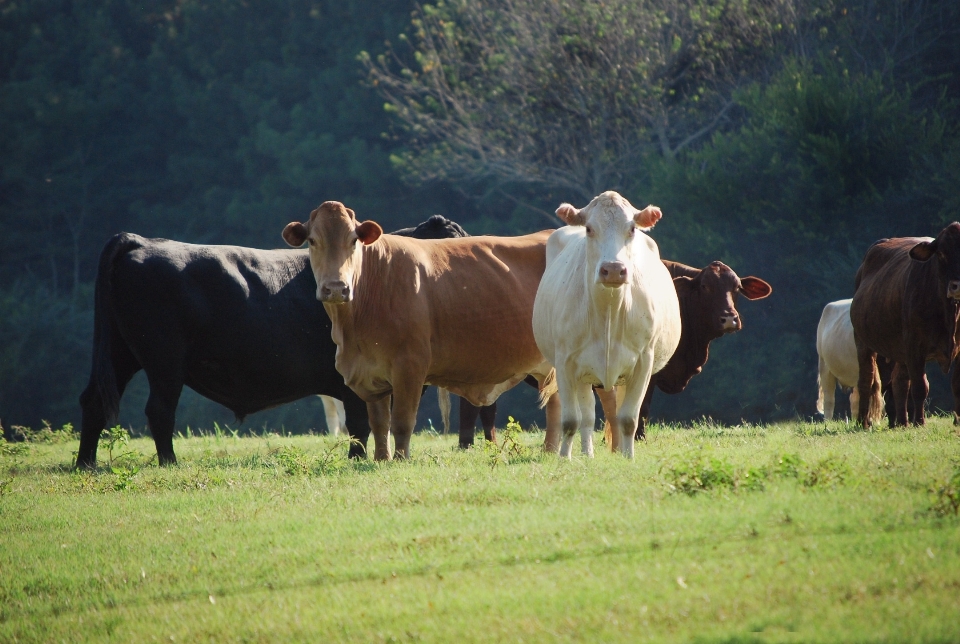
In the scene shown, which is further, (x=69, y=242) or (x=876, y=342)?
(x=69, y=242)

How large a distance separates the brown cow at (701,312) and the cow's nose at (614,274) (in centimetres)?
380

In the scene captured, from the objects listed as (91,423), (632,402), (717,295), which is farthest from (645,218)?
(91,423)

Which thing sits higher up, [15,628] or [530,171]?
[530,171]

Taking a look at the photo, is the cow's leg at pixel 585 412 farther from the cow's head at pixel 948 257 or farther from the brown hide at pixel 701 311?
the cow's head at pixel 948 257

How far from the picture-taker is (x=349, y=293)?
8.64 meters

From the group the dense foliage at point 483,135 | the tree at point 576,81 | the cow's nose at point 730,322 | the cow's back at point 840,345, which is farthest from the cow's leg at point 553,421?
the tree at point 576,81

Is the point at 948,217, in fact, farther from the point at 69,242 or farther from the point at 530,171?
the point at 69,242

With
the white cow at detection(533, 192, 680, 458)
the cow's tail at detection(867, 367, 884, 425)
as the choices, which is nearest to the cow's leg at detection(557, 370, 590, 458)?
the white cow at detection(533, 192, 680, 458)

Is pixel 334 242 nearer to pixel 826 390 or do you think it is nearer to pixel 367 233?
pixel 367 233

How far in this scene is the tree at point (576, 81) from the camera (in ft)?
91.1

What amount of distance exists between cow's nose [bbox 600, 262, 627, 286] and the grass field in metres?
1.22

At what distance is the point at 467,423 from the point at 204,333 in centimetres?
284

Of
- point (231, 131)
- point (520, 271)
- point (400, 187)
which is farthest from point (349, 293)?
point (231, 131)

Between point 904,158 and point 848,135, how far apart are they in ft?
4.07
